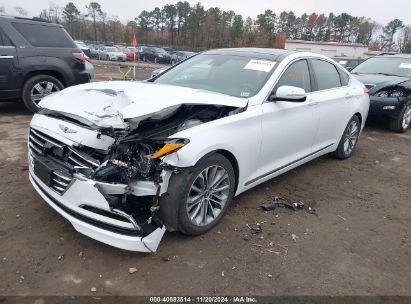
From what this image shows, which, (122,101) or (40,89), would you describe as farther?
(40,89)

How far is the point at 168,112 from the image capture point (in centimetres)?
317

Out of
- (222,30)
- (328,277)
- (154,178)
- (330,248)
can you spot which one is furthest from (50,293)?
(222,30)

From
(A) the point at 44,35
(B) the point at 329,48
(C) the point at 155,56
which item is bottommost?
(C) the point at 155,56

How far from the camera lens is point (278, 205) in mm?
4074

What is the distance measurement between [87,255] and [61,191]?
0.57 meters

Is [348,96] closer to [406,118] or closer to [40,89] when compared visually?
[406,118]

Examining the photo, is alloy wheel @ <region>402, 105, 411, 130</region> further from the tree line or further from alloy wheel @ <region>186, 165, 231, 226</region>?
the tree line

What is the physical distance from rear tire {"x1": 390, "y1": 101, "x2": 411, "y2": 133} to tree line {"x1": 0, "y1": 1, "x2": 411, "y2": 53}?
63.9 metres

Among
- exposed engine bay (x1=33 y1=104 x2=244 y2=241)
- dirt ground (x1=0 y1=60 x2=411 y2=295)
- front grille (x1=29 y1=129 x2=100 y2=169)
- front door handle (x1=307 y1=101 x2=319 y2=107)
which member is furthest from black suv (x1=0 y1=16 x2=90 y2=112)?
front door handle (x1=307 y1=101 x2=319 y2=107)

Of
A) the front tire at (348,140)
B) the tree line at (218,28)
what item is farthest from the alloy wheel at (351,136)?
the tree line at (218,28)

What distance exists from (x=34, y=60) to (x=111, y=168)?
5.31 m

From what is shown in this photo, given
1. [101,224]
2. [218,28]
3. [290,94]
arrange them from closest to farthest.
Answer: [101,224], [290,94], [218,28]

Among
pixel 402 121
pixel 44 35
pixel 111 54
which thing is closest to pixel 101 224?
pixel 44 35

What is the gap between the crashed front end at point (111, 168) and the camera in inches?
109
